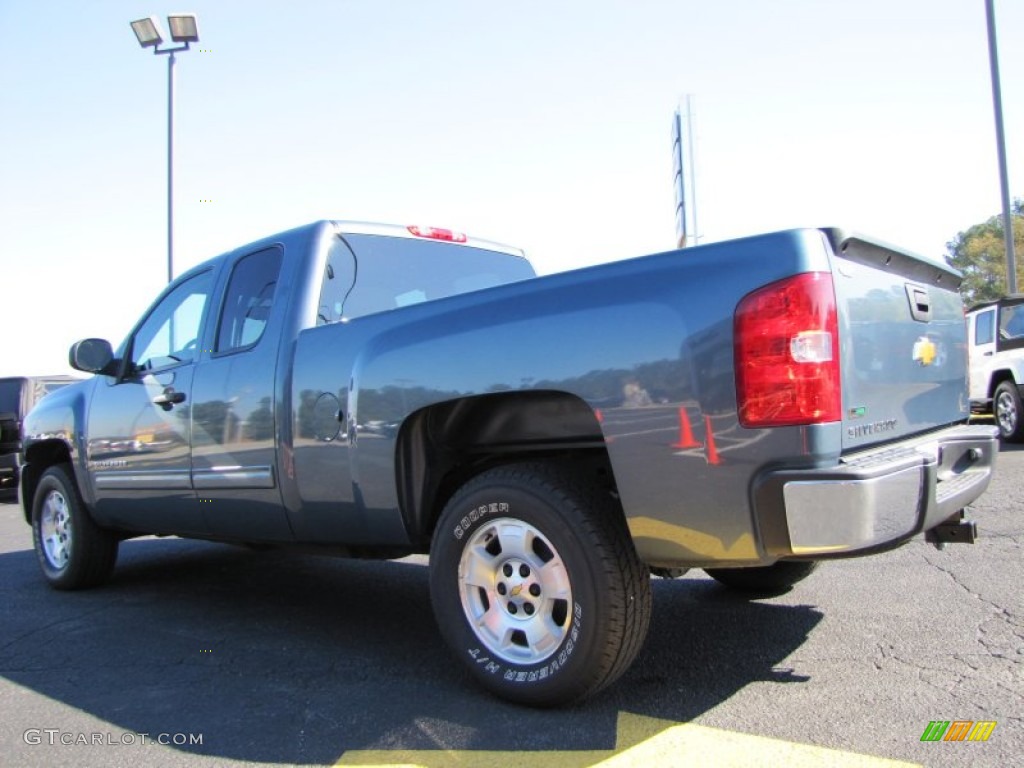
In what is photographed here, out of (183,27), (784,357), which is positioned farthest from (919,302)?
(183,27)

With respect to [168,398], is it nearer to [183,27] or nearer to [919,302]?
[919,302]

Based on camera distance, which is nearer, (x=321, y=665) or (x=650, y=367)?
(x=650, y=367)

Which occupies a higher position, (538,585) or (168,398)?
(168,398)

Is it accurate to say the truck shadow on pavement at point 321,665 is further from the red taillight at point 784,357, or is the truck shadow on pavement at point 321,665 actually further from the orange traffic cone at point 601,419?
the red taillight at point 784,357

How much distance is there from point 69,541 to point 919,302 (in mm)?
5234

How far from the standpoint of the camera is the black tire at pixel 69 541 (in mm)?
5352

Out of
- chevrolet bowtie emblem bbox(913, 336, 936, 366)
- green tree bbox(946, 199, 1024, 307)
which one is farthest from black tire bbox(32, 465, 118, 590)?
green tree bbox(946, 199, 1024, 307)

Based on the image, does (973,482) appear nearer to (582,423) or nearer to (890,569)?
(582,423)

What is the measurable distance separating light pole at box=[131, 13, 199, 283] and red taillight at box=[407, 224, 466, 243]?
456 inches

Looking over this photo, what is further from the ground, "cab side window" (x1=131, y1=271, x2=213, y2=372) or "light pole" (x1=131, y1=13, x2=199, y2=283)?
"light pole" (x1=131, y1=13, x2=199, y2=283)

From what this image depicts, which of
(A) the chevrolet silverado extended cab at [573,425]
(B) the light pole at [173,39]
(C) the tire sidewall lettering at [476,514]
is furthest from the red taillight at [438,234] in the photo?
(B) the light pole at [173,39]

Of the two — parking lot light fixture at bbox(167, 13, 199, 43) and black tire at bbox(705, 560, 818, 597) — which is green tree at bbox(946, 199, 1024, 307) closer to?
parking lot light fixture at bbox(167, 13, 199, 43)

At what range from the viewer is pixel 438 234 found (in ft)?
15.6

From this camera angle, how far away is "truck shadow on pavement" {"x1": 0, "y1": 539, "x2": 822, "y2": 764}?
9.38 ft
